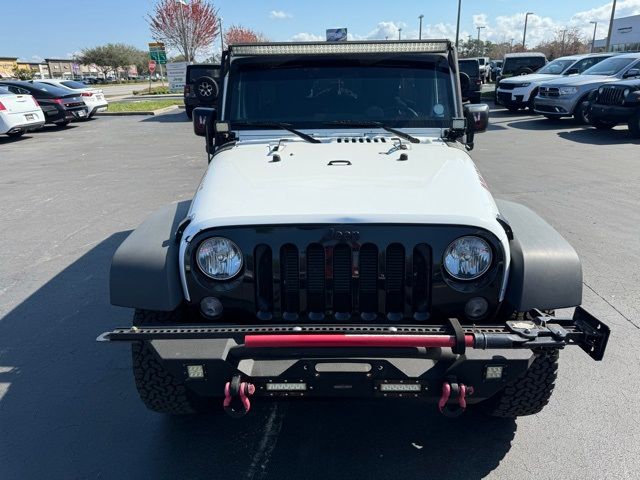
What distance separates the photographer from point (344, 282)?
2.43 metres

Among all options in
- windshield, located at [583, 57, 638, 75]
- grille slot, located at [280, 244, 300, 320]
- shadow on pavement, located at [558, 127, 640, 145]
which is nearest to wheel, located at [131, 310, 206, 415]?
grille slot, located at [280, 244, 300, 320]

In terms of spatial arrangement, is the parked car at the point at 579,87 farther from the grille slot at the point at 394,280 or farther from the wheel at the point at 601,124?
the grille slot at the point at 394,280

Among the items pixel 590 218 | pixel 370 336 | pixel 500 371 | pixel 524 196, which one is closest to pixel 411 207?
pixel 370 336

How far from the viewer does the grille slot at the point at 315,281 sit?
2.40 meters

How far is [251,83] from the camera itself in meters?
3.71

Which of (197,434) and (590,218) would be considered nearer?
(197,434)

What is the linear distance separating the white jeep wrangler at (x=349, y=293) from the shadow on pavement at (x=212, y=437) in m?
0.23

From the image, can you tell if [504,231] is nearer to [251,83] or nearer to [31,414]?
[251,83]

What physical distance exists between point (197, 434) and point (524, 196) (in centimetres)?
630

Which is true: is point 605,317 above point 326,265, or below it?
below

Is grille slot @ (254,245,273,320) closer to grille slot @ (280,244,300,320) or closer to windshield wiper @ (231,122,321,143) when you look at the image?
grille slot @ (280,244,300,320)

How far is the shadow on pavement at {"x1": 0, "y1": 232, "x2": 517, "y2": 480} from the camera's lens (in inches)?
105

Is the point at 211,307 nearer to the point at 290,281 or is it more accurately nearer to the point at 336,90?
the point at 290,281

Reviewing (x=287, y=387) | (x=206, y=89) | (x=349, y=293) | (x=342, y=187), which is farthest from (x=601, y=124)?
(x=287, y=387)
